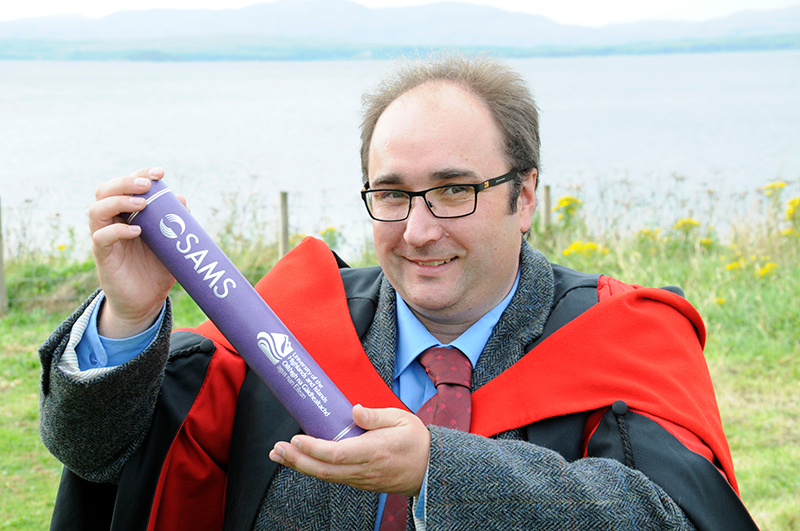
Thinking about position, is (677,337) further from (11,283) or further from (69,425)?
(11,283)

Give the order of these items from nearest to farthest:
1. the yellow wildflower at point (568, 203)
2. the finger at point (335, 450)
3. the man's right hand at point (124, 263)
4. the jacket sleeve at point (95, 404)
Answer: the finger at point (335, 450) → the man's right hand at point (124, 263) → the jacket sleeve at point (95, 404) → the yellow wildflower at point (568, 203)

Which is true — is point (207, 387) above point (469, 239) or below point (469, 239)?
below

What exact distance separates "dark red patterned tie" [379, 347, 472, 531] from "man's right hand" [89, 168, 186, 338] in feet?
2.65

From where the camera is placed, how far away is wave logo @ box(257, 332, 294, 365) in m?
1.68

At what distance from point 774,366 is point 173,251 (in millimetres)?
4724

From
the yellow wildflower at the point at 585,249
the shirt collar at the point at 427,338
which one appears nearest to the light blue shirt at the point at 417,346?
the shirt collar at the point at 427,338

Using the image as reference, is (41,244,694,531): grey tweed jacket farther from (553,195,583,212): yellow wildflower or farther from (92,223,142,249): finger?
(553,195,583,212): yellow wildflower

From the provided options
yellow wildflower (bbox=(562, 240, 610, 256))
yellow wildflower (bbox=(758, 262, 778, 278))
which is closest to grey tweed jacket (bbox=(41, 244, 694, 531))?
yellow wildflower (bbox=(562, 240, 610, 256))

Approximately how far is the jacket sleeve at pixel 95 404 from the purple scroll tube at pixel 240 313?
30 centimetres

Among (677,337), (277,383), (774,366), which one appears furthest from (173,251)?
(774,366)

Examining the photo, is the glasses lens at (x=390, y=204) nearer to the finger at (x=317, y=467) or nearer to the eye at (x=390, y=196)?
the eye at (x=390, y=196)

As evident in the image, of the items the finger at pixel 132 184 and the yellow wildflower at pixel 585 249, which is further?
the yellow wildflower at pixel 585 249

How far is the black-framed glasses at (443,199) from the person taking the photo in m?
2.16

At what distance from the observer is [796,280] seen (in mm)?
6148
